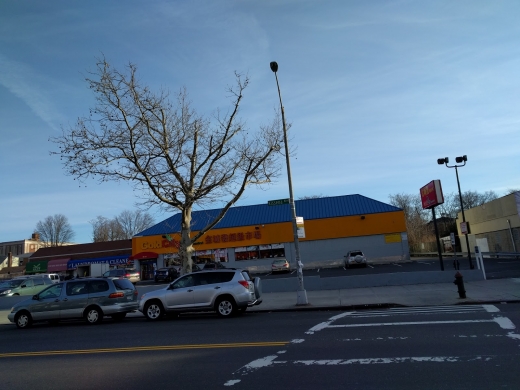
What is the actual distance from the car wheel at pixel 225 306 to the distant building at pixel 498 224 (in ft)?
101

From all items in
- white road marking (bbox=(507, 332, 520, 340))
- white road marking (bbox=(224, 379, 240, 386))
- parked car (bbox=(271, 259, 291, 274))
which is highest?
parked car (bbox=(271, 259, 291, 274))

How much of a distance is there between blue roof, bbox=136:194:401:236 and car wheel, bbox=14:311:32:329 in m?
29.4

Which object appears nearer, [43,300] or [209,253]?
[43,300]

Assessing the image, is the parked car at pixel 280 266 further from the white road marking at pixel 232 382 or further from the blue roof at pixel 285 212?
the white road marking at pixel 232 382

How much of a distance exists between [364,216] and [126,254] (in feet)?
102

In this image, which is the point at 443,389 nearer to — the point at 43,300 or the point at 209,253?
the point at 43,300

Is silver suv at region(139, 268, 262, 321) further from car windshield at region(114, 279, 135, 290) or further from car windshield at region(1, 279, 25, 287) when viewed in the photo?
car windshield at region(1, 279, 25, 287)

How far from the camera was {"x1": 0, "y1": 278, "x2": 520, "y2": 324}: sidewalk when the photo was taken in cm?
1487

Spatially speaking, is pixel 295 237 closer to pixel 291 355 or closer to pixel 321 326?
pixel 321 326

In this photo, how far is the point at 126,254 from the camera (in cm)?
5459

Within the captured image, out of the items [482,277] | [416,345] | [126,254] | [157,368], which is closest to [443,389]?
[416,345]

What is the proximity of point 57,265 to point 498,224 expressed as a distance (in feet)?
177

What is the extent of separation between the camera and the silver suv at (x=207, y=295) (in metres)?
14.1

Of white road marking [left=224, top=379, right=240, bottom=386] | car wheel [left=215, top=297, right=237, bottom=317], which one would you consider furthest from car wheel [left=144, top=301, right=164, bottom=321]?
white road marking [left=224, top=379, right=240, bottom=386]
